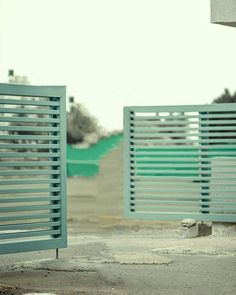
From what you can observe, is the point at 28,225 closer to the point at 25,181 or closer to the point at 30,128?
the point at 25,181

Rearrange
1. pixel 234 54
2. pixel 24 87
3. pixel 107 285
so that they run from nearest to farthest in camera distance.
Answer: pixel 107 285, pixel 24 87, pixel 234 54

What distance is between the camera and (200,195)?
45.2 feet

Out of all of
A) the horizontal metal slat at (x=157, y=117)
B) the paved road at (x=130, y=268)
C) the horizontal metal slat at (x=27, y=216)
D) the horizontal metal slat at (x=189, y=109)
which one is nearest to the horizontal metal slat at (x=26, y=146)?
the horizontal metal slat at (x=27, y=216)

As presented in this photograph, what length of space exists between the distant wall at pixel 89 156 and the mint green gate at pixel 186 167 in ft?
34.7

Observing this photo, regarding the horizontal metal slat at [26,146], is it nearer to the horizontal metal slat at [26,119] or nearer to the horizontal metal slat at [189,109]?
the horizontal metal slat at [26,119]

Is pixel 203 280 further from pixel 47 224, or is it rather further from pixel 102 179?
pixel 102 179

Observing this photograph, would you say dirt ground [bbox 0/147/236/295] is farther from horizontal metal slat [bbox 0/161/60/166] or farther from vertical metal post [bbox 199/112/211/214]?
horizontal metal slat [bbox 0/161/60/166]

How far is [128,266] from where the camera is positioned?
32.4ft

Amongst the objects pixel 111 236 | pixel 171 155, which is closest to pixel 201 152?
pixel 171 155

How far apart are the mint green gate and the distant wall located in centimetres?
1058

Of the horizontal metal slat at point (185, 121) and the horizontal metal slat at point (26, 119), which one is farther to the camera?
the horizontal metal slat at point (185, 121)

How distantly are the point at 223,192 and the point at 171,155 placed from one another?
1.11 metres

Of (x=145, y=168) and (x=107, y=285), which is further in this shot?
(x=145, y=168)

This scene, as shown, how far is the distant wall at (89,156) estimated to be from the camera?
2492cm
